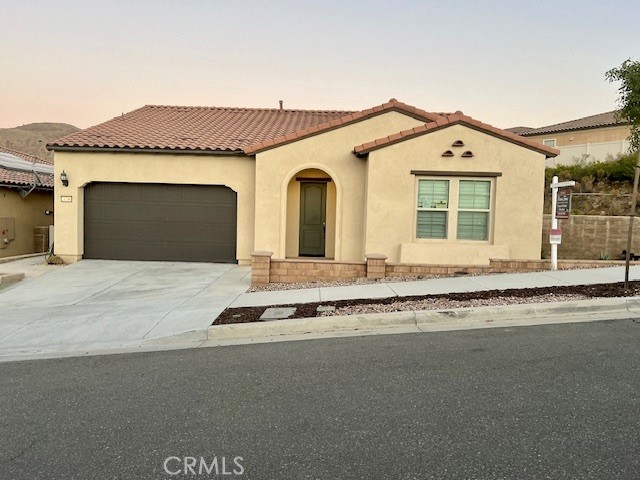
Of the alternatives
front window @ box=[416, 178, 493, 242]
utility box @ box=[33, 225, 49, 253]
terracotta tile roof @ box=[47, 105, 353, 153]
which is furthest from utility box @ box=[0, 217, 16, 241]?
front window @ box=[416, 178, 493, 242]

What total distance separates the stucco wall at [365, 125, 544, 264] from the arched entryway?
9.50ft

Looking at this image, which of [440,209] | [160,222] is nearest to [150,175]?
[160,222]

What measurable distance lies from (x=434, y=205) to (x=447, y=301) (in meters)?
4.28

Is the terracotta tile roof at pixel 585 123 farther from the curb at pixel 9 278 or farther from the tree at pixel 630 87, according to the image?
the curb at pixel 9 278

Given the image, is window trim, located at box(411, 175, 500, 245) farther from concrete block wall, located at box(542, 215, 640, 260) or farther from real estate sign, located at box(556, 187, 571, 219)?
concrete block wall, located at box(542, 215, 640, 260)

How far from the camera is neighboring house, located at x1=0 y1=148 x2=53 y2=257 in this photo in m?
16.2

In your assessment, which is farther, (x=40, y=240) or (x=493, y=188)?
(x=40, y=240)

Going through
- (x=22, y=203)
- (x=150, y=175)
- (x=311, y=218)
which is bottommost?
(x=311, y=218)

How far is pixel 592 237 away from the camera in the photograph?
1355cm

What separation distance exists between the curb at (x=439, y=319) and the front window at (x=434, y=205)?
4538 mm

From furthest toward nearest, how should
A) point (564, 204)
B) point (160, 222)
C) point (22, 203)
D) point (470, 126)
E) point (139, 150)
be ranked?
1. point (22, 203)
2. point (160, 222)
3. point (139, 150)
4. point (470, 126)
5. point (564, 204)

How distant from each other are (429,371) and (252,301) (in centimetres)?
454

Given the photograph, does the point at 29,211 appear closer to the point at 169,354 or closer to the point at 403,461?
the point at 169,354

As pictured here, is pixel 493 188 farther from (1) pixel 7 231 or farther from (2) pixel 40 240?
(2) pixel 40 240
